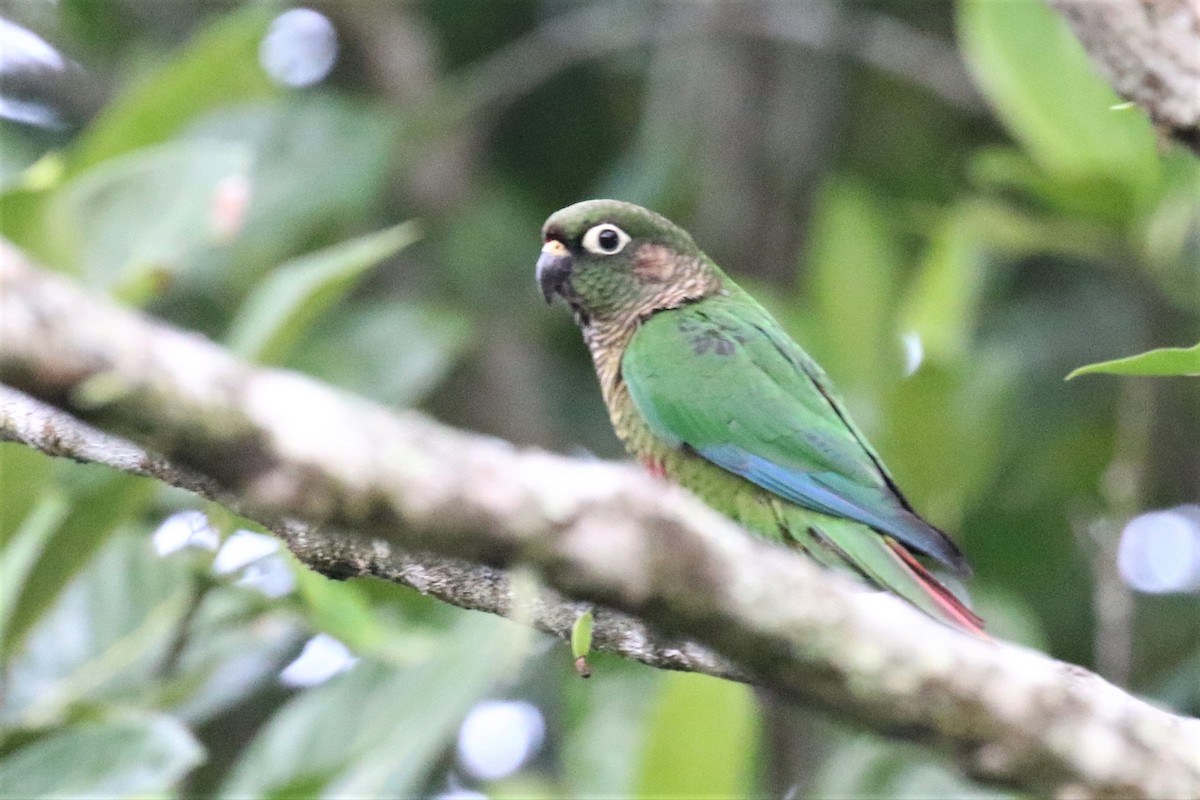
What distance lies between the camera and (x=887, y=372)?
454 centimetres

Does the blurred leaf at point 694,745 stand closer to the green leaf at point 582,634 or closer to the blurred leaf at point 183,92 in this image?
the green leaf at point 582,634

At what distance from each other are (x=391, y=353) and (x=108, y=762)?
72.5 inches

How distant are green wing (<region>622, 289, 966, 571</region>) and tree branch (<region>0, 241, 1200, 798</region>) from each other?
60.3 inches

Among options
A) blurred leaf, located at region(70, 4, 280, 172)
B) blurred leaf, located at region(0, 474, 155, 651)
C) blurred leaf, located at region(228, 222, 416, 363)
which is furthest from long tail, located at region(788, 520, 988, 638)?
blurred leaf, located at region(70, 4, 280, 172)

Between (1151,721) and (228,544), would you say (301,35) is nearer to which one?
(228,544)

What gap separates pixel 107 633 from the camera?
12.2ft

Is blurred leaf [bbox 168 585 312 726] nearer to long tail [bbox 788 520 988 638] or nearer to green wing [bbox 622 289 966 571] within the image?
green wing [bbox 622 289 966 571]

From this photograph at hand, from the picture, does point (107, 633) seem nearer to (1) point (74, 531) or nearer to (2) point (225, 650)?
(2) point (225, 650)

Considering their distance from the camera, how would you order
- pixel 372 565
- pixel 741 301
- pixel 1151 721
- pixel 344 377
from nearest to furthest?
pixel 1151 721, pixel 372 565, pixel 741 301, pixel 344 377

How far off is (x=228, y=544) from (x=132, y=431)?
2.01m

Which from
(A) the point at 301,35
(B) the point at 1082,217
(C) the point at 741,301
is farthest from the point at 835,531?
(A) the point at 301,35

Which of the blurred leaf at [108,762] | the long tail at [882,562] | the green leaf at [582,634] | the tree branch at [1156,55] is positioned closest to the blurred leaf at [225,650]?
the blurred leaf at [108,762]

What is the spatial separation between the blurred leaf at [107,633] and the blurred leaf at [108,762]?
370mm

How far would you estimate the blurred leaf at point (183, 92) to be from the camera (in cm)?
420
